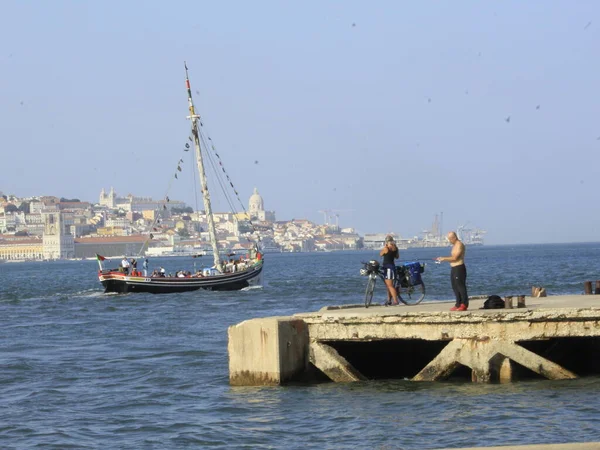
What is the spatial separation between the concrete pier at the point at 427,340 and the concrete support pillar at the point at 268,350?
0.01 meters

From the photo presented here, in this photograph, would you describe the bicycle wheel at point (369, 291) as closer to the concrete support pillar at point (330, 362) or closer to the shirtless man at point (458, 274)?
the shirtless man at point (458, 274)

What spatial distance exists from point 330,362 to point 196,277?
1627 inches

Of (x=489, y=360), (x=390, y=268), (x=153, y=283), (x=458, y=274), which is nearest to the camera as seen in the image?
(x=489, y=360)

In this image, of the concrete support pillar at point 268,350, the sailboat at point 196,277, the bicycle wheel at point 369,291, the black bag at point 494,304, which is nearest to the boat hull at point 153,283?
the sailboat at point 196,277

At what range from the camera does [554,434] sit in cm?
1235

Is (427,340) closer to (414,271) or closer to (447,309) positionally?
(447,309)

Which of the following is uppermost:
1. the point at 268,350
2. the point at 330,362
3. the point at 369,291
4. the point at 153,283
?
the point at 369,291

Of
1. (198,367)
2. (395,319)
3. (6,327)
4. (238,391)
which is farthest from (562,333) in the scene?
(6,327)

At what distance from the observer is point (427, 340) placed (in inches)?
621

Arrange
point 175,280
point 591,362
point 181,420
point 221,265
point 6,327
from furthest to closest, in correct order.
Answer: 1. point 221,265
2. point 175,280
3. point 6,327
4. point 591,362
5. point 181,420

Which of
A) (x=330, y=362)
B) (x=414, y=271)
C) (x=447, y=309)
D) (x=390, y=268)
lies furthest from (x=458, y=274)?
(x=414, y=271)

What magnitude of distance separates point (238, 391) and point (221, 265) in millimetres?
44831

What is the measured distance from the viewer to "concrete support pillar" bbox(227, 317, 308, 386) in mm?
15289

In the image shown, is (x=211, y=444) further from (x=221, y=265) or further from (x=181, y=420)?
(x=221, y=265)
